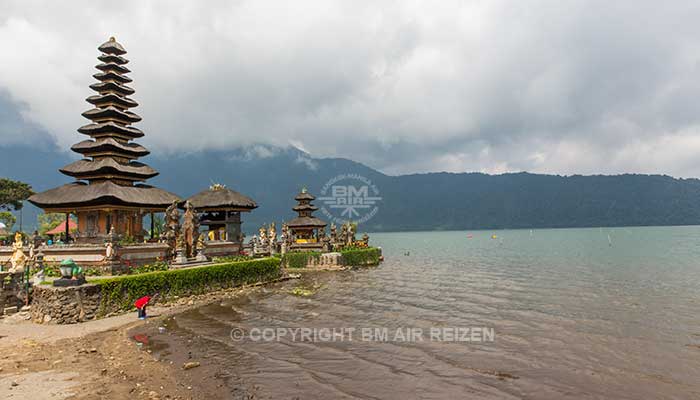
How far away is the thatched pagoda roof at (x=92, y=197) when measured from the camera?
1300 inches

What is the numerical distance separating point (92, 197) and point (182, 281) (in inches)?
490

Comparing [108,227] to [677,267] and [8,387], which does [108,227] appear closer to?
[8,387]

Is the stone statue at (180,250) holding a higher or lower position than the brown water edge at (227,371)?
higher

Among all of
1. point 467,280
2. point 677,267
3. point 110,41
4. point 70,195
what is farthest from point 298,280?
point 677,267

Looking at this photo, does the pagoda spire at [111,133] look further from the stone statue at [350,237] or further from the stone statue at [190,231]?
the stone statue at [350,237]

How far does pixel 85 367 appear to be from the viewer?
45.1 ft

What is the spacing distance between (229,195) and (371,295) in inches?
914

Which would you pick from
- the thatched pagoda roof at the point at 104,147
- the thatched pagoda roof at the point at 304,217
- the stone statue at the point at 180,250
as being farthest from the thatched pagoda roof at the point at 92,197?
the thatched pagoda roof at the point at 304,217

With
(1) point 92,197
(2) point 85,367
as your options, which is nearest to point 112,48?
(1) point 92,197

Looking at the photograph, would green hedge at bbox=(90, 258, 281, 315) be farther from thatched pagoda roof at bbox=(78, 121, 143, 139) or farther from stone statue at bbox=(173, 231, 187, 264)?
thatched pagoda roof at bbox=(78, 121, 143, 139)

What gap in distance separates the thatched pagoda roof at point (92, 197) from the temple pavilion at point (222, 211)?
1013 cm

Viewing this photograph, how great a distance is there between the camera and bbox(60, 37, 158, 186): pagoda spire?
36.7 m

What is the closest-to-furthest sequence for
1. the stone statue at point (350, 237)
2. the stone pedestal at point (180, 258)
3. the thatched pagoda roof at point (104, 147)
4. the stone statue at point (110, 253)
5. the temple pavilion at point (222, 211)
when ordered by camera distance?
the stone statue at point (110, 253) < the stone pedestal at point (180, 258) < the thatched pagoda roof at point (104, 147) < the temple pavilion at point (222, 211) < the stone statue at point (350, 237)

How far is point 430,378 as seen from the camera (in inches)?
538
